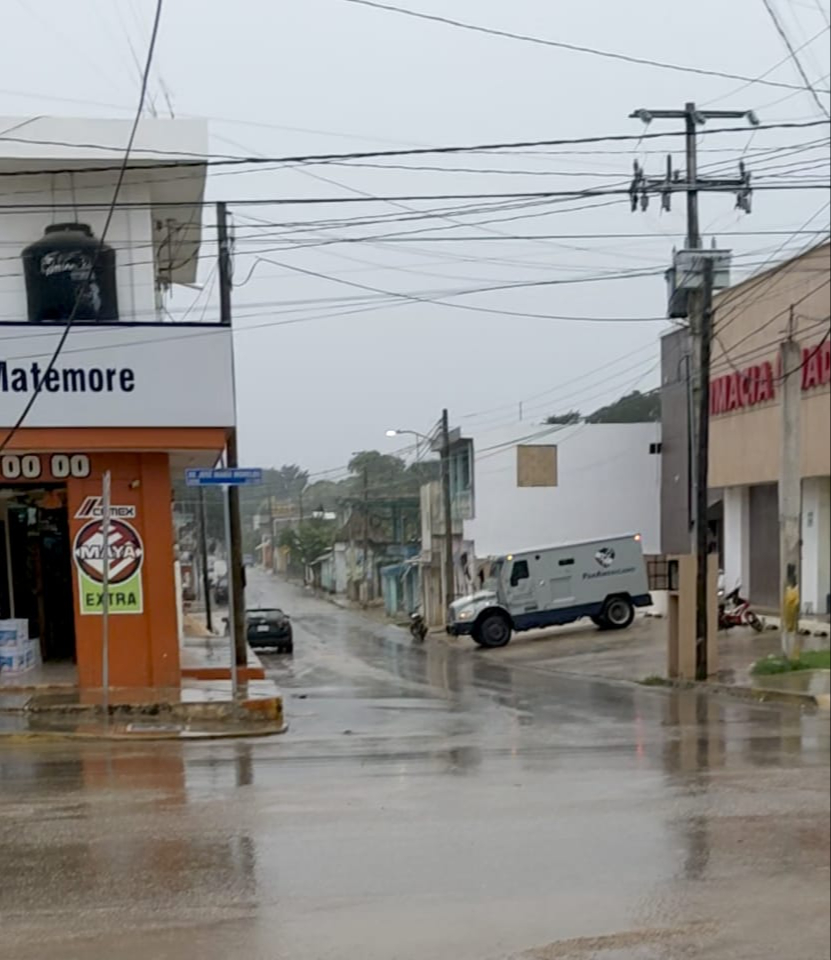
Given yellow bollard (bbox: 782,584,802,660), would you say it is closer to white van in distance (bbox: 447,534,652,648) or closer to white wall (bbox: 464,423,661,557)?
white wall (bbox: 464,423,661,557)

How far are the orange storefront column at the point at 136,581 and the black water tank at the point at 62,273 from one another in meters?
2.23

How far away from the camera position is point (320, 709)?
16719mm

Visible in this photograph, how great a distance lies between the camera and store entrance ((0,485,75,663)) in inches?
701

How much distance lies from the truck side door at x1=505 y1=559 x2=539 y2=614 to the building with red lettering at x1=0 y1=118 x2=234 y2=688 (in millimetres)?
16254

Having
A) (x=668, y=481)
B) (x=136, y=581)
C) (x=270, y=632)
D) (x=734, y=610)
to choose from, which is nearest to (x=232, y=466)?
(x=136, y=581)

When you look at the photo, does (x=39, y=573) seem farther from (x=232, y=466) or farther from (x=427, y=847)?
(x=427, y=847)

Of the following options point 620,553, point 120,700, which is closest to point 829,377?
point 120,700

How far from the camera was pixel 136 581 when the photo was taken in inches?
628

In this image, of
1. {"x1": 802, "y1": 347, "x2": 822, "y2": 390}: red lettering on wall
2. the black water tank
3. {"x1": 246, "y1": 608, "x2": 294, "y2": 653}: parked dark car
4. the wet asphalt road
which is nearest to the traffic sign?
the wet asphalt road

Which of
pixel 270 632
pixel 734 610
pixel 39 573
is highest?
pixel 39 573

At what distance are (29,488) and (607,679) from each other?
461 inches

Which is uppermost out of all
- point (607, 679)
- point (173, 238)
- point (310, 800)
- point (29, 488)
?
point (173, 238)

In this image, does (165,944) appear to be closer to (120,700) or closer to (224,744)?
(224,744)

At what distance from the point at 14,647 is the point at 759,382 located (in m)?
14.8
